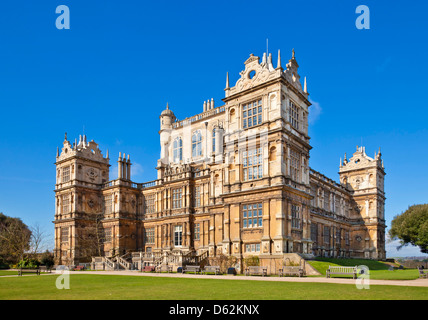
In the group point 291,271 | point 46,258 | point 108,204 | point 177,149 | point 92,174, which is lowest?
point 46,258

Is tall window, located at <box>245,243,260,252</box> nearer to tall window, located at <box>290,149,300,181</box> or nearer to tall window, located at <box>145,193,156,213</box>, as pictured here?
tall window, located at <box>290,149,300,181</box>

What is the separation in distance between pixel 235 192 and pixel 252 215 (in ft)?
8.92

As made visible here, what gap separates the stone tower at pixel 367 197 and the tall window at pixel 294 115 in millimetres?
33184

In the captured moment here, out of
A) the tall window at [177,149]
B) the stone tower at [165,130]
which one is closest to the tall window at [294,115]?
the tall window at [177,149]

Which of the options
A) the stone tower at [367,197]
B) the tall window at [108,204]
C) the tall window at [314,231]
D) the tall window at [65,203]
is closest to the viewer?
the tall window at [314,231]

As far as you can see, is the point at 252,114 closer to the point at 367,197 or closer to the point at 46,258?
the point at 46,258

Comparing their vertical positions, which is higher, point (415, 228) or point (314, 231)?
point (314, 231)

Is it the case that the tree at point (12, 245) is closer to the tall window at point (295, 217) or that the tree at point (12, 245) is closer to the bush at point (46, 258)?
the bush at point (46, 258)

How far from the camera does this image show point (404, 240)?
6888cm

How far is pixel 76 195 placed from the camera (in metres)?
56.8

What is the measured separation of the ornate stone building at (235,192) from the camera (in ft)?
121

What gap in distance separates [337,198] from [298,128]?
2772 cm

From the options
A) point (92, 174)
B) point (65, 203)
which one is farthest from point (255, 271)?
point (65, 203)
